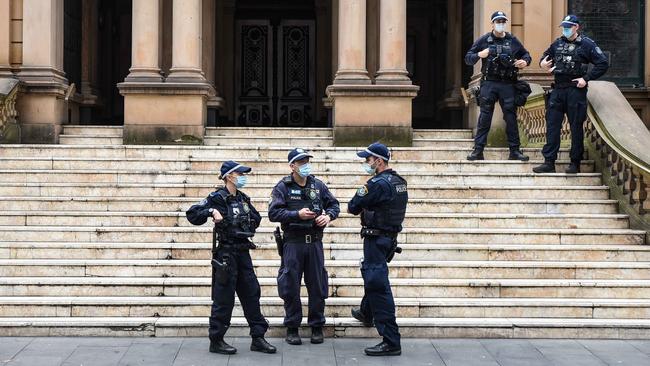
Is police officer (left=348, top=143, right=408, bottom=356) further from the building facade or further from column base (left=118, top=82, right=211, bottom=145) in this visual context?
column base (left=118, top=82, right=211, bottom=145)

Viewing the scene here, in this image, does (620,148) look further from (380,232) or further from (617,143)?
(380,232)

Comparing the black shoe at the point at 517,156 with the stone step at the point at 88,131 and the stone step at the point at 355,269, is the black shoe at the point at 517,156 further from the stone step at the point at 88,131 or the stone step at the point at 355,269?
the stone step at the point at 88,131

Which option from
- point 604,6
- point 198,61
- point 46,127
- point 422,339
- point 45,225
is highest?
point 604,6

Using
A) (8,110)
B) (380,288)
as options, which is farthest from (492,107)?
(8,110)

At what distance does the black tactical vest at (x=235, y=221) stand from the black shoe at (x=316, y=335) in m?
1.19

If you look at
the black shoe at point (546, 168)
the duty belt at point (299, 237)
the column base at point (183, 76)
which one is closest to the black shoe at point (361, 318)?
the duty belt at point (299, 237)

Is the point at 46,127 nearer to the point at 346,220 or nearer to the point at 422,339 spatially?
the point at 346,220

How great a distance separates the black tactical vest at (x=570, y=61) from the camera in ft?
39.4

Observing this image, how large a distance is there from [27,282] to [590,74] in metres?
7.64

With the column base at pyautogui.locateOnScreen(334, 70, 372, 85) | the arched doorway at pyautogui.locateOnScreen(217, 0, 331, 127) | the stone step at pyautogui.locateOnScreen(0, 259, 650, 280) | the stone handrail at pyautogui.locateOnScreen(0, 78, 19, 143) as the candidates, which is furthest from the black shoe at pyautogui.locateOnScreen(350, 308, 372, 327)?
the arched doorway at pyautogui.locateOnScreen(217, 0, 331, 127)

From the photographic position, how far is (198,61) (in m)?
15.1

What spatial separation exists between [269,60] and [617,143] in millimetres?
9734

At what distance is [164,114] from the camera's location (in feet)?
48.4

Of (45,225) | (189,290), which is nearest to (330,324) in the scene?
(189,290)
